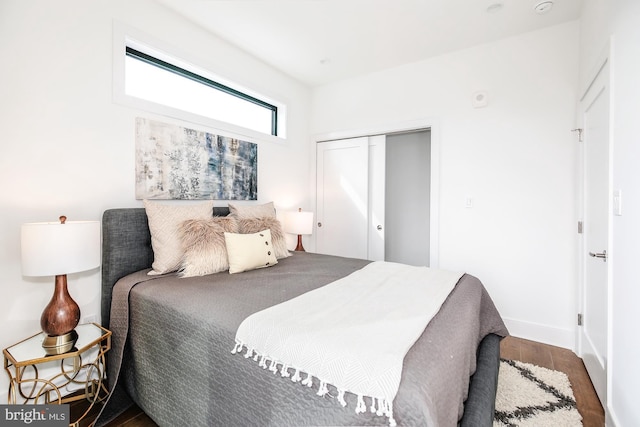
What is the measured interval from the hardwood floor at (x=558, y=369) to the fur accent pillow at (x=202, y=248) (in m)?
0.85

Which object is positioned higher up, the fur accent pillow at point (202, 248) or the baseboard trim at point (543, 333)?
the fur accent pillow at point (202, 248)

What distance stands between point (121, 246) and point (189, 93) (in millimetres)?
1546

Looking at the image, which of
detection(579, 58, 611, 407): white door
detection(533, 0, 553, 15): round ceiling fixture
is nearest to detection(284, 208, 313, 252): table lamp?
detection(579, 58, 611, 407): white door

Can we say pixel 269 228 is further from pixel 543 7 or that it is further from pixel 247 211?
pixel 543 7

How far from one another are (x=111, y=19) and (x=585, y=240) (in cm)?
391

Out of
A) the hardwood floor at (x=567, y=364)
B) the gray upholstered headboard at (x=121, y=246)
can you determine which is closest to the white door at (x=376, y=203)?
the hardwood floor at (x=567, y=364)

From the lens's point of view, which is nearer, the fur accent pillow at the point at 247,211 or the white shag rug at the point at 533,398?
the white shag rug at the point at 533,398

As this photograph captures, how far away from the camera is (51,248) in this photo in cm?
139

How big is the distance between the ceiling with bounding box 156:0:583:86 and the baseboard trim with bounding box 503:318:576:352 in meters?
2.74

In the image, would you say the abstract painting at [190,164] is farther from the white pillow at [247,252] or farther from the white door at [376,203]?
the white door at [376,203]

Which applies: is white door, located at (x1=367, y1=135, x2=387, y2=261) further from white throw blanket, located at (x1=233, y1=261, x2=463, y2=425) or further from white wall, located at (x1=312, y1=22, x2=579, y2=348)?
white throw blanket, located at (x1=233, y1=261, x2=463, y2=425)

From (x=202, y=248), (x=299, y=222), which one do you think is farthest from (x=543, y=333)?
(x=202, y=248)

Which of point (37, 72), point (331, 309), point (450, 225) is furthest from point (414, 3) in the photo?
point (37, 72)

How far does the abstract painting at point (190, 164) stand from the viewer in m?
2.24
